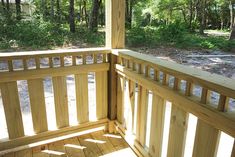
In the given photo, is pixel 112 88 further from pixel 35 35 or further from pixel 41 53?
pixel 35 35

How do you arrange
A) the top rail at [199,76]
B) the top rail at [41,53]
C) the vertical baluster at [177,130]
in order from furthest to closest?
the top rail at [41,53]
the vertical baluster at [177,130]
the top rail at [199,76]

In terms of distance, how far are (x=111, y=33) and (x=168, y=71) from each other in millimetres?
714

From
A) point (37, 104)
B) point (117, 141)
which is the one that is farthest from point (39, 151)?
point (117, 141)

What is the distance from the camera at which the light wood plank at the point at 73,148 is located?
1565mm

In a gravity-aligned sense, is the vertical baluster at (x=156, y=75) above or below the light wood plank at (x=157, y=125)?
above

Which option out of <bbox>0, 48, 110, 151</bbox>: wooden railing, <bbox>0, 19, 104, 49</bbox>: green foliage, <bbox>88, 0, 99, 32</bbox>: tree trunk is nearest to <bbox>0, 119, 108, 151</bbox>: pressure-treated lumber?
<bbox>0, 48, 110, 151</bbox>: wooden railing

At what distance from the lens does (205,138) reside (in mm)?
903

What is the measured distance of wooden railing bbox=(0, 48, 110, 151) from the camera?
4.58 ft

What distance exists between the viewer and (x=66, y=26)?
5.85 metres

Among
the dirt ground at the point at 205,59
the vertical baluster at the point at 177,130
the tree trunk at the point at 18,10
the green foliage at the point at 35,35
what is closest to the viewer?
the vertical baluster at the point at 177,130

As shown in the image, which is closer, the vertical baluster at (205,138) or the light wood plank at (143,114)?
the vertical baluster at (205,138)

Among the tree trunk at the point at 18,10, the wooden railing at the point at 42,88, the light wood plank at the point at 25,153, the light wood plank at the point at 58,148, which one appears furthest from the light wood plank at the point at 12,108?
the tree trunk at the point at 18,10

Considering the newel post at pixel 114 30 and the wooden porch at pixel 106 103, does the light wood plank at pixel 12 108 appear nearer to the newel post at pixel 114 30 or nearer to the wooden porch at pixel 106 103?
the wooden porch at pixel 106 103

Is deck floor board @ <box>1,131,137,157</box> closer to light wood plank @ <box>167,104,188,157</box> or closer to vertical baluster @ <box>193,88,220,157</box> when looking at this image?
light wood plank @ <box>167,104,188,157</box>
